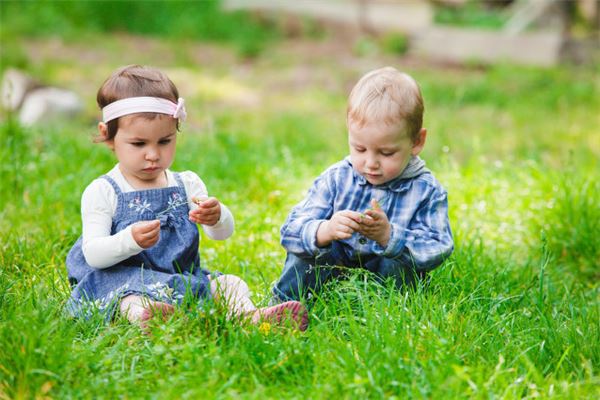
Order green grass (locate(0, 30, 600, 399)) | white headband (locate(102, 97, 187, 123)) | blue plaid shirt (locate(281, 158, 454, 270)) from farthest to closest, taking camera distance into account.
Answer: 1. blue plaid shirt (locate(281, 158, 454, 270))
2. white headband (locate(102, 97, 187, 123))
3. green grass (locate(0, 30, 600, 399))

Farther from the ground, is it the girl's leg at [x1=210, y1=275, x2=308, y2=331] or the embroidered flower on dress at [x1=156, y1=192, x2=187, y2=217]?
the embroidered flower on dress at [x1=156, y1=192, x2=187, y2=217]

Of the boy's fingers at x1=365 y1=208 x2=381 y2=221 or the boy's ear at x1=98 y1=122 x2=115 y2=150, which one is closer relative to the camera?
the boy's fingers at x1=365 y1=208 x2=381 y2=221

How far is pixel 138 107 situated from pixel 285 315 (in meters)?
1.01

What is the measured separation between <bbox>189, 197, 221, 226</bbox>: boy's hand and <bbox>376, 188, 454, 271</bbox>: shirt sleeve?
0.70 metres

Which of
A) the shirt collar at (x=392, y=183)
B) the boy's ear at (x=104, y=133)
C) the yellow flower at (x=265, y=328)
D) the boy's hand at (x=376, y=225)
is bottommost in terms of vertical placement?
the yellow flower at (x=265, y=328)

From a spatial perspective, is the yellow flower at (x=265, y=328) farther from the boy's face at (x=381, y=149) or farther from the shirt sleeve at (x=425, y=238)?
the boy's face at (x=381, y=149)

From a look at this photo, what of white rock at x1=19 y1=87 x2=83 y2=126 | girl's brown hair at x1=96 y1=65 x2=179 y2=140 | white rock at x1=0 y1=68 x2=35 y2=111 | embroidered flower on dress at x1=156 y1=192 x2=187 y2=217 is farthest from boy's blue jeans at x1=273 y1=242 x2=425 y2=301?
white rock at x1=0 y1=68 x2=35 y2=111

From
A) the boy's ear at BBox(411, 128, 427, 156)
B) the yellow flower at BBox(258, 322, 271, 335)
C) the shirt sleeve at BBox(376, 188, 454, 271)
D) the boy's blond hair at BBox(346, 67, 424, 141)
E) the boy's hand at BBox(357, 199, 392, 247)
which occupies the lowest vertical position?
the yellow flower at BBox(258, 322, 271, 335)

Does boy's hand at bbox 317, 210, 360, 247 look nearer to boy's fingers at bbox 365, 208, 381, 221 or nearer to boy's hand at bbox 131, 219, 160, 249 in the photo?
boy's fingers at bbox 365, 208, 381, 221

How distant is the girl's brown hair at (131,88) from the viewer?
10.3ft

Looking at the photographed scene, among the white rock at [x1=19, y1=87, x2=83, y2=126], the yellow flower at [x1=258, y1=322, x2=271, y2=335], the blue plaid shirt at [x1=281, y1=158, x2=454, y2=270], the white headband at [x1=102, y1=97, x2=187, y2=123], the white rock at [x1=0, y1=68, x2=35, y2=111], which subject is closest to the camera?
the yellow flower at [x1=258, y1=322, x2=271, y2=335]

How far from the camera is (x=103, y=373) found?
256 cm

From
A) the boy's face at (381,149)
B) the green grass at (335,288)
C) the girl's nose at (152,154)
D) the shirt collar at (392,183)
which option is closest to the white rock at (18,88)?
the green grass at (335,288)

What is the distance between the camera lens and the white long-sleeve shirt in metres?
3.06
